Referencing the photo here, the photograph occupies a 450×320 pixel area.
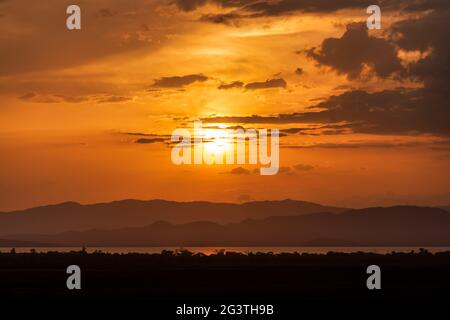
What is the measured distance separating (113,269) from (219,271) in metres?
11.5

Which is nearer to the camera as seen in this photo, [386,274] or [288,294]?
[288,294]

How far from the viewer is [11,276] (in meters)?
80.3
